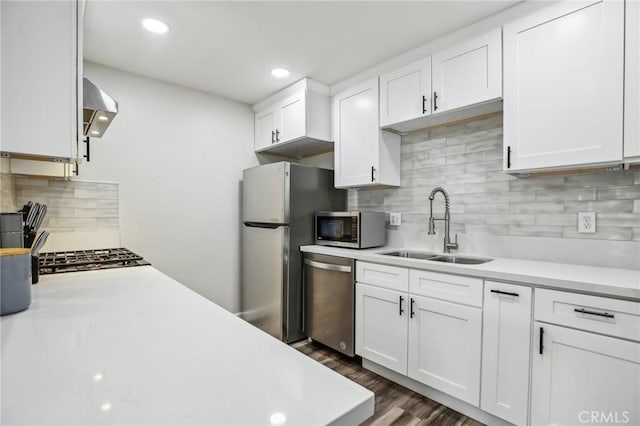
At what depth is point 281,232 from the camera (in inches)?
110

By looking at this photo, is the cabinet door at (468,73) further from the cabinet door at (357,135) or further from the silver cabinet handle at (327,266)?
the silver cabinet handle at (327,266)

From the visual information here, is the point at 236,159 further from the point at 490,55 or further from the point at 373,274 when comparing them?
the point at 490,55

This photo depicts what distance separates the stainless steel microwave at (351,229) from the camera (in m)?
2.51

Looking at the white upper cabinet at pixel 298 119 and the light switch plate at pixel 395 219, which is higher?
the white upper cabinet at pixel 298 119

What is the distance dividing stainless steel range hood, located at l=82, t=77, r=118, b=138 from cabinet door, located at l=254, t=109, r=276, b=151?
1.57m

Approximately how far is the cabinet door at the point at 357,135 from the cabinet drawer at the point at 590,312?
4.78ft

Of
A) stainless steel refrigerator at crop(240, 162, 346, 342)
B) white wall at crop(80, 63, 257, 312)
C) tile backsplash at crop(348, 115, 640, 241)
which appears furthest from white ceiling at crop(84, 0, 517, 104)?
stainless steel refrigerator at crop(240, 162, 346, 342)

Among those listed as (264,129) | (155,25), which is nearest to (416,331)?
(264,129)

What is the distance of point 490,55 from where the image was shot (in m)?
1.91

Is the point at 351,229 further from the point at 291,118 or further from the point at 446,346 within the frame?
the point at 291,118

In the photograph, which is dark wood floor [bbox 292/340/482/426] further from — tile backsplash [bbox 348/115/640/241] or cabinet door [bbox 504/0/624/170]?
cabinet door [bbox 504/0/624/170]

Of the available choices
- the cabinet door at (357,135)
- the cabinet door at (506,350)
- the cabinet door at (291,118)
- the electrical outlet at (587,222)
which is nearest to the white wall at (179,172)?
the cabinet door at (291,118)

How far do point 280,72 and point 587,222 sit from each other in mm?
2432

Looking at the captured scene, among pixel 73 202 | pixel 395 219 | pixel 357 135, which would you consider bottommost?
pixel 395 219
